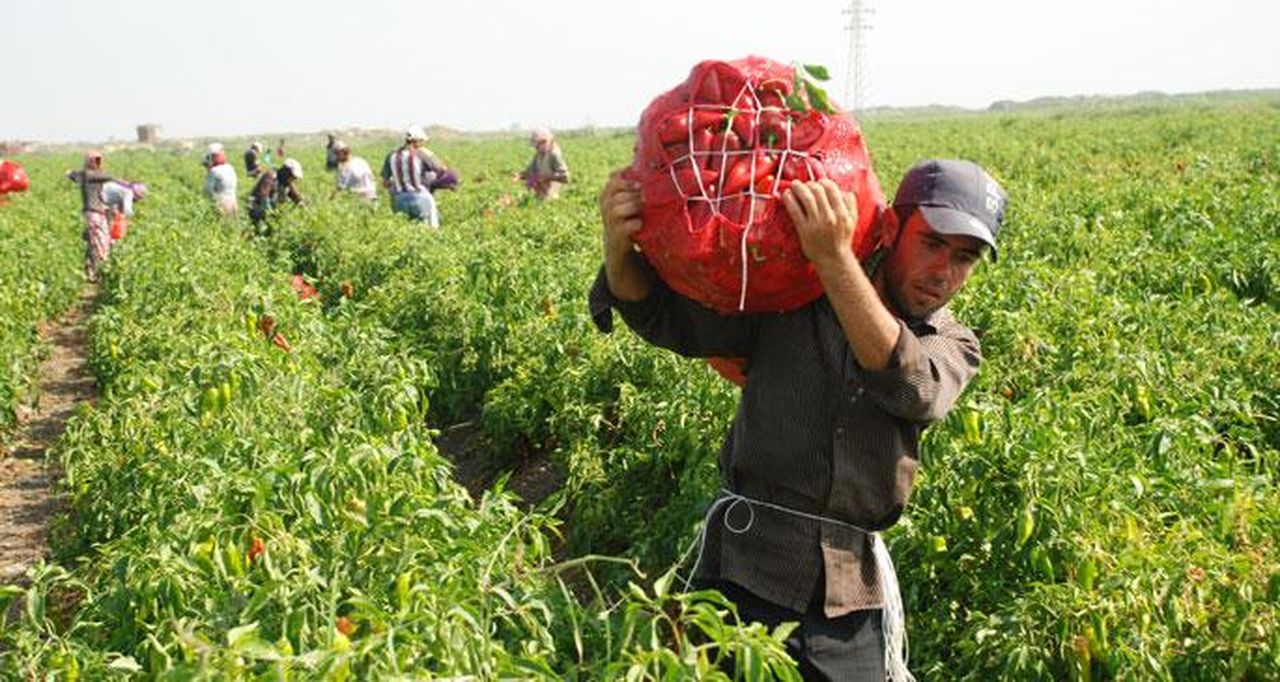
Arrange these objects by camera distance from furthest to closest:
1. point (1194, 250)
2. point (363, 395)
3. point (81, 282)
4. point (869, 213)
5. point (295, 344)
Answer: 1. point (81, 282)
2. point (1194, 250)
3. point (295, 344)
4. point (363, 395)
5. point (869, 213)

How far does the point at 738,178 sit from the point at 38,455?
5807 millimetres

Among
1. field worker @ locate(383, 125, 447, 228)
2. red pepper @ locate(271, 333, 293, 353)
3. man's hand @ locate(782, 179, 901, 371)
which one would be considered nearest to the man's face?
man's hand @ locate(782, 179, 901, 371)

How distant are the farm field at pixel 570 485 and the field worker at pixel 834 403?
18cm

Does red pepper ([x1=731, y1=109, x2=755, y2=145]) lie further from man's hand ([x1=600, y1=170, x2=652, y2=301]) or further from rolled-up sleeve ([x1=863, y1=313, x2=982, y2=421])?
rolled-up sleeve ([x1=863, y1=313, x2=982, y2=421])

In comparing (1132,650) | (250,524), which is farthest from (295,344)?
(1132,650)

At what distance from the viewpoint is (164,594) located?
6.74 feet

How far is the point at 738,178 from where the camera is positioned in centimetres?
192

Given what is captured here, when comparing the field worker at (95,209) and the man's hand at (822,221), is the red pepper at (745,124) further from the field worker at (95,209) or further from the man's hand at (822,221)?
the field worker at (95,209)

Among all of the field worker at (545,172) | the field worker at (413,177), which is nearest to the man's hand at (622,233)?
the field worker at (413,177)

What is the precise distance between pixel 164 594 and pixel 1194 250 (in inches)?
241

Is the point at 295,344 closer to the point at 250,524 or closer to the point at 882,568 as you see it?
the point at 250,524

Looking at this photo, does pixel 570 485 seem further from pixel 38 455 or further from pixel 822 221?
pixel 38 455

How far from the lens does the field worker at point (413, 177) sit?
10.8m

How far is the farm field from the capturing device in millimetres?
1921
